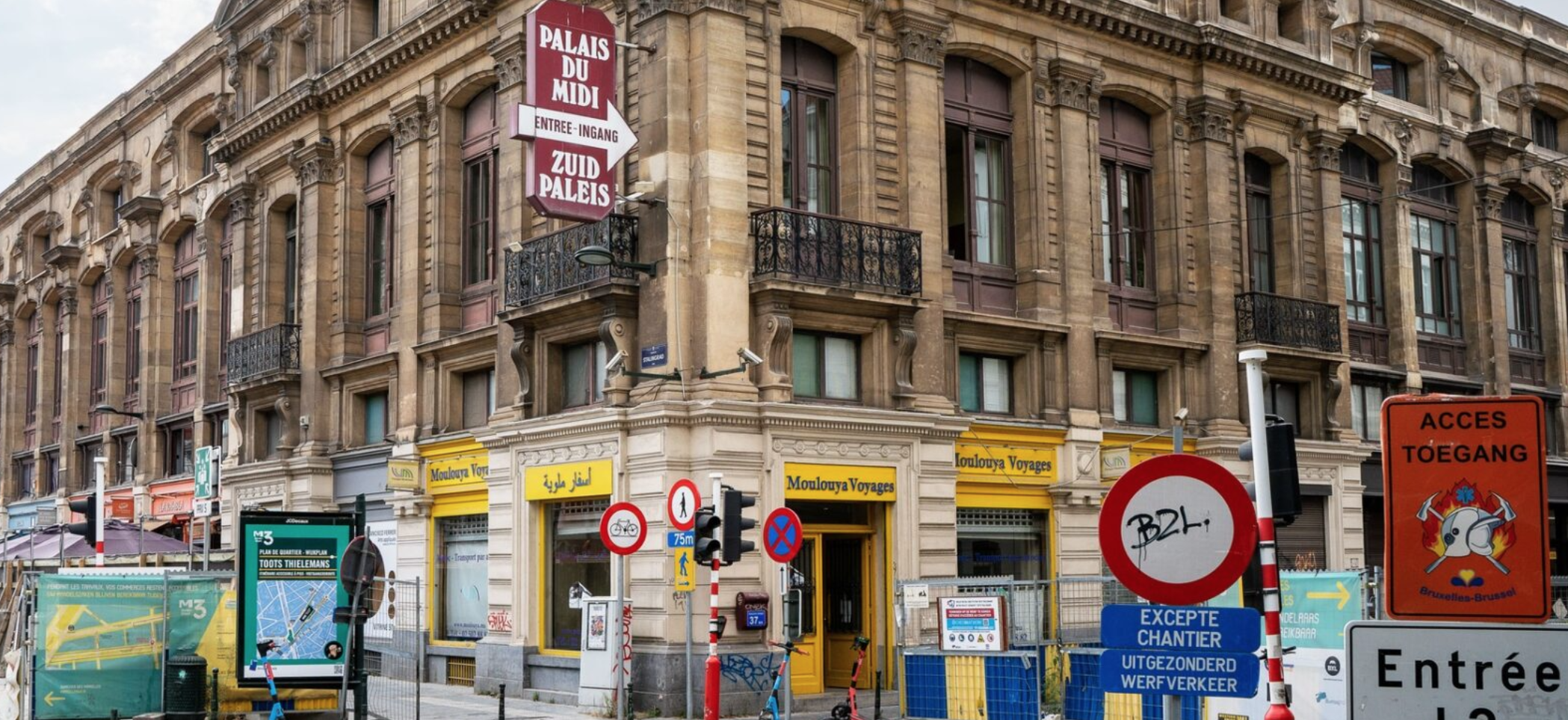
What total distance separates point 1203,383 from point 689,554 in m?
12.8

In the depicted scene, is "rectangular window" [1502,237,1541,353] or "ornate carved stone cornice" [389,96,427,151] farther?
Result: "rectangular window" [1502,237,1541,353]

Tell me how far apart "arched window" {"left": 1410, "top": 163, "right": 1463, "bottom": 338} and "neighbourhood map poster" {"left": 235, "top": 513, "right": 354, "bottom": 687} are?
26.4 meters

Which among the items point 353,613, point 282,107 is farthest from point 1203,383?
point 282,107

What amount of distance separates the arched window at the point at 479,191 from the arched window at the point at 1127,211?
11436mm

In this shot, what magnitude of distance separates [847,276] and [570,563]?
6576 mm

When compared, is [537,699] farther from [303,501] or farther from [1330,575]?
[1330,575]

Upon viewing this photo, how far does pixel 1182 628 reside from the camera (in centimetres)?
737

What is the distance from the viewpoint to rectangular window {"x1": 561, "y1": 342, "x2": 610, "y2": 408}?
84.8 ft

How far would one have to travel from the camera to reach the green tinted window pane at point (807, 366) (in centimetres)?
2516

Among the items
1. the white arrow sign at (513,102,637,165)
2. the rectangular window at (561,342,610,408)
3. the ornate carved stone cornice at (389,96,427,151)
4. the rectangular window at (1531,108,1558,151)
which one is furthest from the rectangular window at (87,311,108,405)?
the rectangular window at (1531,108,1558,151)

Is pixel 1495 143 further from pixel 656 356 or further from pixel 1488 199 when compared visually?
pixel 656 356

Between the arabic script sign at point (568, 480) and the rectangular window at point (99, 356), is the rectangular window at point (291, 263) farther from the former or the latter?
the rectangular window at point (99, 356)

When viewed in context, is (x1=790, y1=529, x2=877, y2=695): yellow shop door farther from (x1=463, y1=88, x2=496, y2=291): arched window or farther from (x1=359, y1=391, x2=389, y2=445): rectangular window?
(x1=359, y1=391, x2=389, y2=445): rectangular window

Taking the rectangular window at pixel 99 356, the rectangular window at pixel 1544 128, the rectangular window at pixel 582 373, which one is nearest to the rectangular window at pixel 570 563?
the rectangular window at pixel 582 373
